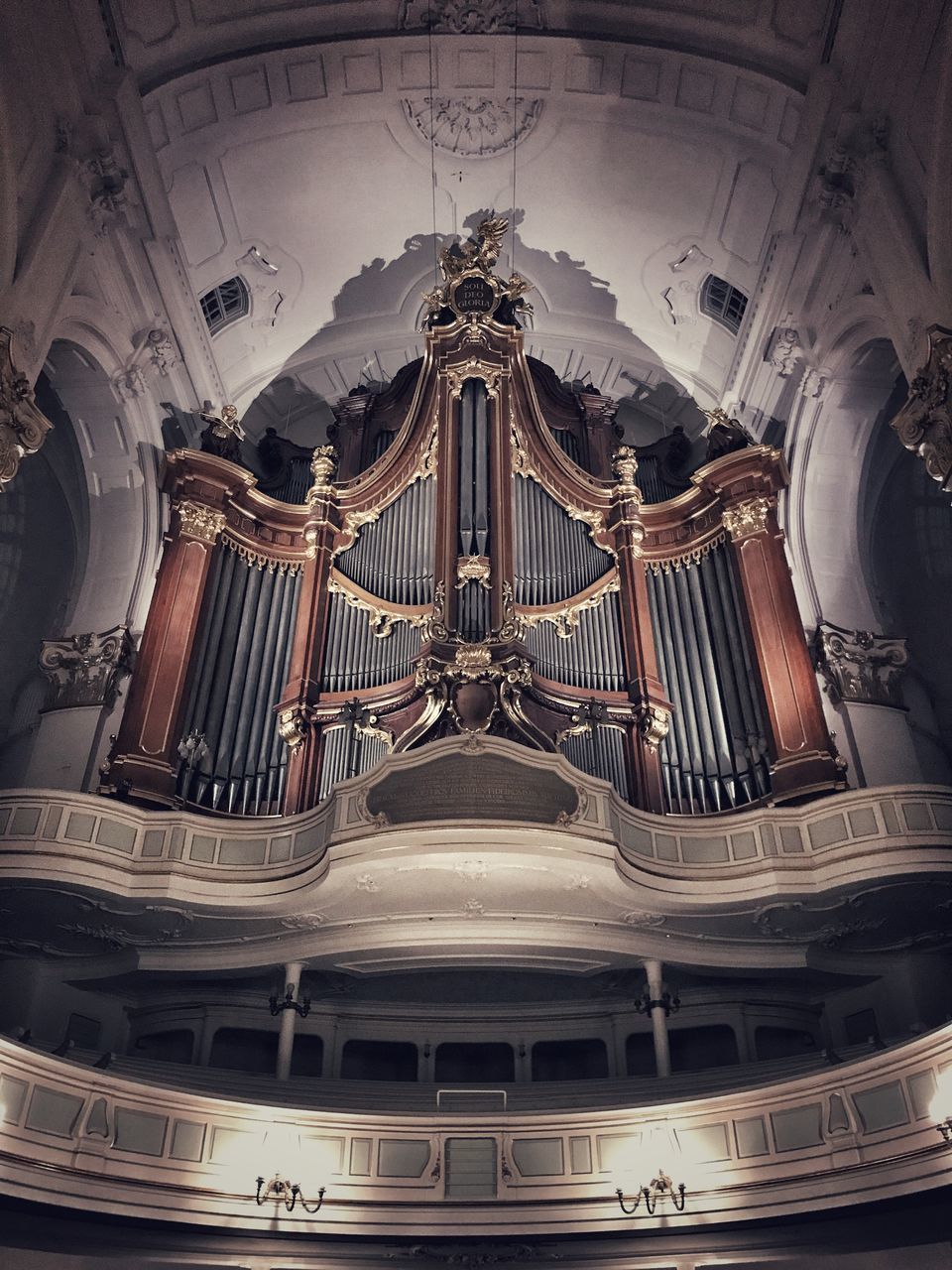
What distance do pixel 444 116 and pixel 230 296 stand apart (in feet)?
13.8

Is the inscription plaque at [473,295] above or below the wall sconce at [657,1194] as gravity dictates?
A: above

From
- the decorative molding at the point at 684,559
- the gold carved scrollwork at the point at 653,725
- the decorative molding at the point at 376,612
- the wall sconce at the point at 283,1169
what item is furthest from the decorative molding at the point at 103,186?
the wall sconce at the point at 283,1169

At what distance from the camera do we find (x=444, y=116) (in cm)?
1524

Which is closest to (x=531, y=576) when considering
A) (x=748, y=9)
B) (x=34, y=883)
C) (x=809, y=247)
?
(x=809, y=247)

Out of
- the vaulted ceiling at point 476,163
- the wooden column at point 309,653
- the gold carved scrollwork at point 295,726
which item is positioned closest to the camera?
the wooden column at point 309,653

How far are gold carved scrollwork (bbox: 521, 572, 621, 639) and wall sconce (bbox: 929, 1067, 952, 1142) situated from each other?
6.30m

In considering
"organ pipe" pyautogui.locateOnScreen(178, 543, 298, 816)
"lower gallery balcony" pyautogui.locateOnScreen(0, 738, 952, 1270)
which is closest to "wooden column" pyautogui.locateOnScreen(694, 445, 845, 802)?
"lower gallery balcony" pyautogui.locateOnScreen(0, 738, 952, 1270)

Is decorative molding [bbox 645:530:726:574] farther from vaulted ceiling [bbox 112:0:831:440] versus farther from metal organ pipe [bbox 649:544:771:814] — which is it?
vaulted ceiling [bbox 112:0:831:440]

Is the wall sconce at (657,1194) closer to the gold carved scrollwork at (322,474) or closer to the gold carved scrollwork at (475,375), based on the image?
the gold carved scrollwork at (322,474)

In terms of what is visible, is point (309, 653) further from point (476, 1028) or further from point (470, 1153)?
point (470, 1153)

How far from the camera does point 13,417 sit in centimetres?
977

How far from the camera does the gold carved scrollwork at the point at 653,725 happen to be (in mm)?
12039

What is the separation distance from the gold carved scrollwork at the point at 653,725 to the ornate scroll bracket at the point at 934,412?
4145mm

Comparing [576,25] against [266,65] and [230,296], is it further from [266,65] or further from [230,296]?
[230,296]
